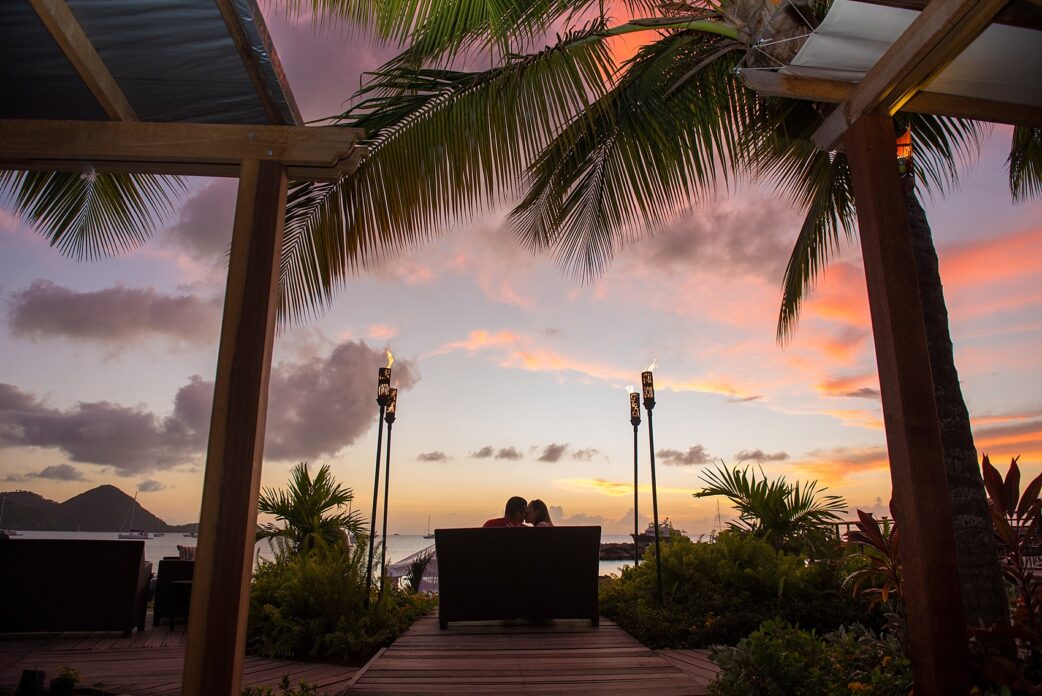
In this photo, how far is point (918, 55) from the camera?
2.20 m

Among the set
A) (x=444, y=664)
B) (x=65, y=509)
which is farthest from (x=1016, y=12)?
(x=65, y=509)

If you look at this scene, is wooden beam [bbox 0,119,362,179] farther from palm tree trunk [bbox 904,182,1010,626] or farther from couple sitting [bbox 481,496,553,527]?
couple sitting [bbox 481,496,553,527]

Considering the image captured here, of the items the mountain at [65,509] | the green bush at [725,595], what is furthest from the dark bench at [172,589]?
the mountain at [65,509]

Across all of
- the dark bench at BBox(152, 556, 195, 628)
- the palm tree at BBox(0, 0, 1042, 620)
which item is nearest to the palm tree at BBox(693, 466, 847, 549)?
the palm tree at BBox(0, 0, 1042, 620)

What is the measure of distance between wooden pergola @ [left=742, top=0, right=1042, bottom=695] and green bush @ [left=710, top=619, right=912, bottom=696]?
315 mm

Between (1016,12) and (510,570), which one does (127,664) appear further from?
(1016,12)

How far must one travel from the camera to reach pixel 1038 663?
2127mm

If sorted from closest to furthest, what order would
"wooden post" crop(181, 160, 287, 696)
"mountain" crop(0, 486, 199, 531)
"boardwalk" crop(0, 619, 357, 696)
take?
1. "wooden post" crop(181, 160, 287, 696)
2. "boardwalk" crop(0, 619, 357, 696)
3. "mountain" crop(0, 486, 199, 531)

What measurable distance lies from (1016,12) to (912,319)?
1143mm

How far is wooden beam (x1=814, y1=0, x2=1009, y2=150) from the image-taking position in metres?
2.05

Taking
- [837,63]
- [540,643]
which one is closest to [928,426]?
[837,63]

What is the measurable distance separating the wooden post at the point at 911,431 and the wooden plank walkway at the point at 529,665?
105 cm

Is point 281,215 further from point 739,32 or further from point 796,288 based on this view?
point 796,288

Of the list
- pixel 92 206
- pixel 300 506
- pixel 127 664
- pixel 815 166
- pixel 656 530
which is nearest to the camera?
pixel 127 664
